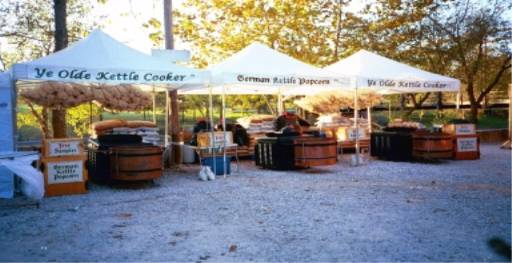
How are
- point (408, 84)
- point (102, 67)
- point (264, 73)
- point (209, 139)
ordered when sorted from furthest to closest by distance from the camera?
point (408, 84) < point (209, 139) < point (264, 73) < point (102, 67)

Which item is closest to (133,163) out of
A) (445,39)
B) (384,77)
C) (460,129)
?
(384,77)

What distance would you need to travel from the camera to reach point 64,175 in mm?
8172

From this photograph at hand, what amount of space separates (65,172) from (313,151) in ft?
16.2

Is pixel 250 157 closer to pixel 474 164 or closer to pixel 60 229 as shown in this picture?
pixel 474 164

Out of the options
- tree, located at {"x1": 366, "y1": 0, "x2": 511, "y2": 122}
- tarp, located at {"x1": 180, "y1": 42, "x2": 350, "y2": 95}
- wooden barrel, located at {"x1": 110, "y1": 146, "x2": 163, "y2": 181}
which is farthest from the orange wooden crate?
tree, located at {"x1": 366, "y1": 0, "x2": 511, "y2": 122}

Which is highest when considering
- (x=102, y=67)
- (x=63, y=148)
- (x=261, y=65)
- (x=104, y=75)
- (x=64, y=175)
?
(x=261, y=65)

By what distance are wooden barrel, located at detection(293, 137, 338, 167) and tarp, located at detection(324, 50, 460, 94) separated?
78.0 inches

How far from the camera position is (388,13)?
2014 centimetres

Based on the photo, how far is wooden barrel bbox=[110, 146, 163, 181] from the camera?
848 cm

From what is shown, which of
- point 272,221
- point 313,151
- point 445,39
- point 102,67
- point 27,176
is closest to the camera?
point 272,221

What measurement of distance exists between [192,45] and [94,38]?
9888mm

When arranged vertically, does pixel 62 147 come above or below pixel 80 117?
below

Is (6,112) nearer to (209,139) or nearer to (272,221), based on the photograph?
(209,139)

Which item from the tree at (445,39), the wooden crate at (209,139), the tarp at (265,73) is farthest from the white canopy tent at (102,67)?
the tree at (445,39)
